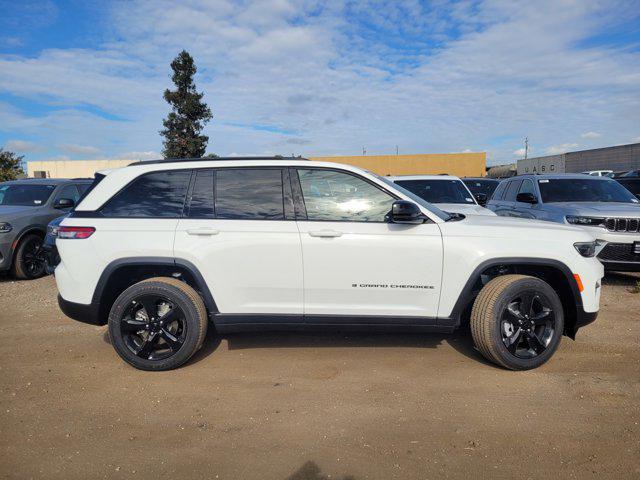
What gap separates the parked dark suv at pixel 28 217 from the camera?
7.41 meters

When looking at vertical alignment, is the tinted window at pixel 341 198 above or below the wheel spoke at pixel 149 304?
above

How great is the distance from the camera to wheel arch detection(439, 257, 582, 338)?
11.9 ft

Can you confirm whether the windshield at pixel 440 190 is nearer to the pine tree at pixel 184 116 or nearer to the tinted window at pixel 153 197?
the tinted window at pixel 153 197

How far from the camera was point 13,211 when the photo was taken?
25.2 ft

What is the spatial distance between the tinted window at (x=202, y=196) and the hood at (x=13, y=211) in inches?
217

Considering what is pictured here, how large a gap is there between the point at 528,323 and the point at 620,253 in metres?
3.76

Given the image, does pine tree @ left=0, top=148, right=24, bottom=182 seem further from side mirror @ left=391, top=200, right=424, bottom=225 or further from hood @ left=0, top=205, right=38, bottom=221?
side mirror @ left=391, top=200, right=424, bottom=225

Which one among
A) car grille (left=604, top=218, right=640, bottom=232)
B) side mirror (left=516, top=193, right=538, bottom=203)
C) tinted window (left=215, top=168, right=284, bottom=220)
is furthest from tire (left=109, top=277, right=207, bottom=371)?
side mirror (left=516, top=193, right=538, bottom=203)

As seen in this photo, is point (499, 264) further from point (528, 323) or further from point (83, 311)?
point (83, 311)

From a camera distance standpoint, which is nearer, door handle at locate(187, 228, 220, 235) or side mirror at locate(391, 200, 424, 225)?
side mirror at locate(391, 200, 424, 225)

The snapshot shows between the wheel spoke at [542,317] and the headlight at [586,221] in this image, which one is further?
the headlight at [586,221]

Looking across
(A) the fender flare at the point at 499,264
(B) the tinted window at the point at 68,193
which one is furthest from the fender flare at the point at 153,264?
(B) the tinted window at the point at 68,193

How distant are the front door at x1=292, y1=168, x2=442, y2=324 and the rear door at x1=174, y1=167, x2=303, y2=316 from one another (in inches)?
5.7

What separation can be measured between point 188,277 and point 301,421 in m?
1.64
